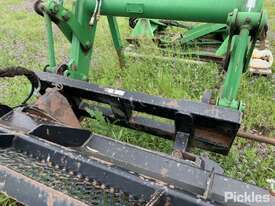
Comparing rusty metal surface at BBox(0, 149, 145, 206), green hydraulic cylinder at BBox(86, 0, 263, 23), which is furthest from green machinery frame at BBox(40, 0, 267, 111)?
rusty metal surface at BBox(0, 149, 145, 206)

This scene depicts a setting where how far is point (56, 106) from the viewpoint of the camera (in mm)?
2174

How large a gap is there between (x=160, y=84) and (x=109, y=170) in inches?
86.9

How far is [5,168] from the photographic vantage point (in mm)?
1489

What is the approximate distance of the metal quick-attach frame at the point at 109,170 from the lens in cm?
138

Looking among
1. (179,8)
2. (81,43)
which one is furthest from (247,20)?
(81,43)

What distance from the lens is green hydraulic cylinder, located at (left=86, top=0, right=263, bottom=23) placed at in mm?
2404

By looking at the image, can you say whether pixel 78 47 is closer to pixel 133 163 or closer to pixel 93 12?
pixel 93 12

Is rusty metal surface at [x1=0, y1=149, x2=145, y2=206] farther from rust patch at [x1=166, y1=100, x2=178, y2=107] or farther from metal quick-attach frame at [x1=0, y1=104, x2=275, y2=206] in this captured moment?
rust patch at [x1=166, y1=100, x2=178, y2=107]

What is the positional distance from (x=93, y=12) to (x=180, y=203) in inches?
74.0

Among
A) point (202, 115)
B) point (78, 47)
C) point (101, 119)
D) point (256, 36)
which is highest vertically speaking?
point (256, 36)

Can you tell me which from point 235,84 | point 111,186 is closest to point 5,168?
point 111,186

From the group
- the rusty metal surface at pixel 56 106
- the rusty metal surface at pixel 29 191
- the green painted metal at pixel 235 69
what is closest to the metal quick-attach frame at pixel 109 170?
the rusty metal surface at pixel 29 191

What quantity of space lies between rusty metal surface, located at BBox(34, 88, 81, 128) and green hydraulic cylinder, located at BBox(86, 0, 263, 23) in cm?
90

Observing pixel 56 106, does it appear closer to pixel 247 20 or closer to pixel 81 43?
pixel 81 43
